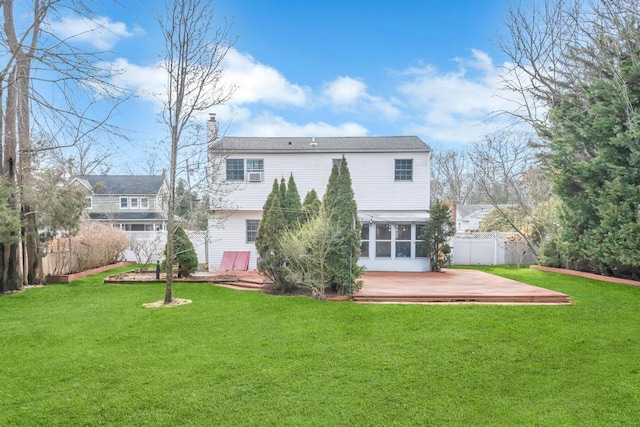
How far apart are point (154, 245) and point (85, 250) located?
258 cm

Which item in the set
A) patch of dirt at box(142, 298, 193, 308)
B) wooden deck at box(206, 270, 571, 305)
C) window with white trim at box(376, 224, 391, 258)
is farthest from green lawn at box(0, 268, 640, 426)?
window with white trim at box(376, 224, 391, 258)

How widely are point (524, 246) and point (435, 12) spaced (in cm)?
1183

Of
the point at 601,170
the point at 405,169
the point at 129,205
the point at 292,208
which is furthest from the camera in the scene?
the point at 129,205

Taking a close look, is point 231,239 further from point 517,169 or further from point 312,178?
point 517,169

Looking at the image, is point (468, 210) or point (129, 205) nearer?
point (129, 205)

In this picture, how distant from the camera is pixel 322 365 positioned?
5.19 metres

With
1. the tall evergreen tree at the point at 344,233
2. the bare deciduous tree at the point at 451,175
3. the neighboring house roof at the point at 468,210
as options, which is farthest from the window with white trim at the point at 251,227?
the neighboring house roof at the point at 468,210

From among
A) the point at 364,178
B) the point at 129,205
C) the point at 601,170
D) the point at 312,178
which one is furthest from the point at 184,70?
the point at 129,205

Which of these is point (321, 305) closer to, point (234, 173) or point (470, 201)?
point (234, 173)

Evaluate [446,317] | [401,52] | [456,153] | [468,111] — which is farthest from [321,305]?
[456,153]

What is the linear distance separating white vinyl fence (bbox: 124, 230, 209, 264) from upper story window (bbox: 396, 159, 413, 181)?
869 cm

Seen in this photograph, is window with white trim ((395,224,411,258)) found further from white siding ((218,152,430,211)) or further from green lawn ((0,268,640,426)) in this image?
green lawn ((0,268,640,426))

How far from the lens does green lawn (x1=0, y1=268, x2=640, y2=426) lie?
12.9 feet

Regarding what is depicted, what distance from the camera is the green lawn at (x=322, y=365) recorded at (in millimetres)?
3928
